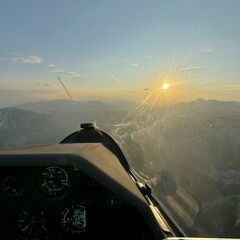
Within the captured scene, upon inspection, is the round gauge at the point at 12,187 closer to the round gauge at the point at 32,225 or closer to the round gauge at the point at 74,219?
the round gauge at the point at 32,225

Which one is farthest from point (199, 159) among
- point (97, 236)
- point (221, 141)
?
point (97, 236)

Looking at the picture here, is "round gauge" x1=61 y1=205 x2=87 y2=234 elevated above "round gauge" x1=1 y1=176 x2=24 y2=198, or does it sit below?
below

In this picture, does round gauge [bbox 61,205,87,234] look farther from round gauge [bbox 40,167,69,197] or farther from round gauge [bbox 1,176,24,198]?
round gauge [bbox 1,176,24,198]

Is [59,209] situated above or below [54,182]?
below

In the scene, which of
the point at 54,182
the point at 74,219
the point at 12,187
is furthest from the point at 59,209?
the point at 12,187

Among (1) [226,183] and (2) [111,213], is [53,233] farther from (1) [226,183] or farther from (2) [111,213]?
(1) [226,183]

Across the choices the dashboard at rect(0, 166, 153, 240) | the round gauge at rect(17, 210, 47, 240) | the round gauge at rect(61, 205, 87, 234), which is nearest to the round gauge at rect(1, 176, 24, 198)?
the dashboard at rect(0, 166, 153, 240)

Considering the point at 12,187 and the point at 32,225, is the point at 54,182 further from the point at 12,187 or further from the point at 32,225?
the point at 32,225
